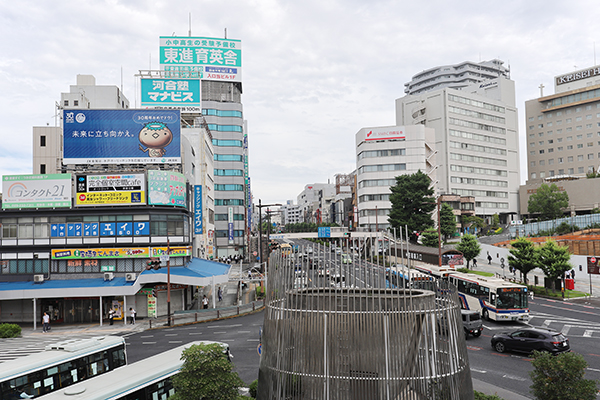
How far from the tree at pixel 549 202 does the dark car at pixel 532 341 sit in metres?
80.3

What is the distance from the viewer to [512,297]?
28.8 m

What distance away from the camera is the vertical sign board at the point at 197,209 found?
46.3 m

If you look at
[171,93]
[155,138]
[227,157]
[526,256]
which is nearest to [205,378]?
[155,138]

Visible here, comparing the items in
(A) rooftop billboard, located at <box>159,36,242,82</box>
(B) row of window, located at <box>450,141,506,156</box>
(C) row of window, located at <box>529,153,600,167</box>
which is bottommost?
(C) row of window, located at <box>529,153,600,167</box>

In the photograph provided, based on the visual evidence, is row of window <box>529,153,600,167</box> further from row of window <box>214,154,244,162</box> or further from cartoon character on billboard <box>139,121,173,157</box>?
cartoon character on billboard <box>139,121,173,157</box>

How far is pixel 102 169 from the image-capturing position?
39906 millimetres

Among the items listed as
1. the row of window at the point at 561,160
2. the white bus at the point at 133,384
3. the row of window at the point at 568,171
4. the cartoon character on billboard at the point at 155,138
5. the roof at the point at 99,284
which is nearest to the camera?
the white bus at the point at 133,384

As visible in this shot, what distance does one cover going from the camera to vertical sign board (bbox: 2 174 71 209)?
1393 inches

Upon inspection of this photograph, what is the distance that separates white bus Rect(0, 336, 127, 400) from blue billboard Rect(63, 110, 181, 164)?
83.2ft

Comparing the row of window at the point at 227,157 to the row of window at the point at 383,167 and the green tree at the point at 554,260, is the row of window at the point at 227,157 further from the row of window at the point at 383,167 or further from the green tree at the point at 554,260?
the green tree at the point at 554,260

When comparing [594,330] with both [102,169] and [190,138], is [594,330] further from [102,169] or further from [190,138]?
[190,138]

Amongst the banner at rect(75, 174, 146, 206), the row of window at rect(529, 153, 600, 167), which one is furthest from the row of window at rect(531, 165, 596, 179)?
the banner at rect(75, 174, 146, 206)

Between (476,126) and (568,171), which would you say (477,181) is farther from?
(568,171)

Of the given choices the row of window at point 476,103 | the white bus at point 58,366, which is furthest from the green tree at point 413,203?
the white bus at point 58,366
